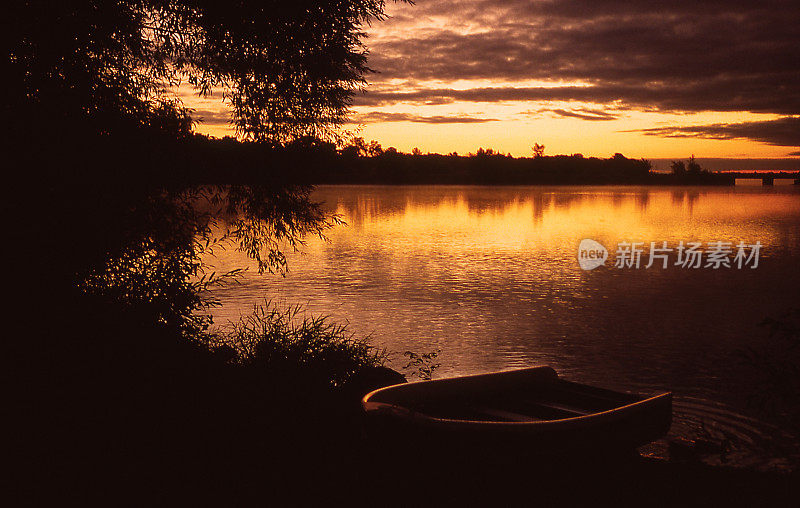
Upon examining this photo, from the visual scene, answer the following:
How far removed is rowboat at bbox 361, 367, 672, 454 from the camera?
675 centimetres

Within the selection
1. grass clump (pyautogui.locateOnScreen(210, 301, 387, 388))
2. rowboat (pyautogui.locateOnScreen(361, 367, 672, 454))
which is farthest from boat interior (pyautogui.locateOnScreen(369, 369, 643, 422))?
grass clump (pyautogui.locateOnScreen(210, 301, 387, 388))

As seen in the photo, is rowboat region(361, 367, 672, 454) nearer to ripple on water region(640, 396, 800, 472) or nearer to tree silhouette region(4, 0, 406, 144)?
ripple on water region(640, 396, 800, 472)

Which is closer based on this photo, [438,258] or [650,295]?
[650,295]

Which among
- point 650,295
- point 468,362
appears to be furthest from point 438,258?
point 468,362

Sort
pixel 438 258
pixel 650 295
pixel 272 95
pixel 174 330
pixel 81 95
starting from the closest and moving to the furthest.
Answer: pixel 81 95
pixel 174 330
pixel 272 95
pixel 650 295
pixel 438 258

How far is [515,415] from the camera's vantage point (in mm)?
7730

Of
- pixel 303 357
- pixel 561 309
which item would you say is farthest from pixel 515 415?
pixel 561 309

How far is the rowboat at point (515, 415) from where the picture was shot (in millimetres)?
6750

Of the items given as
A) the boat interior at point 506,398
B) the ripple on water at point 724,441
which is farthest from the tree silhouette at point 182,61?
the ripple on water at point 724,441

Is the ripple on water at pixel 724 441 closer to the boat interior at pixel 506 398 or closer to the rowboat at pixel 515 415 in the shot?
the rowboat at pixel 515 415

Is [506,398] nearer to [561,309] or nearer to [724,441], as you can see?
[724,441]

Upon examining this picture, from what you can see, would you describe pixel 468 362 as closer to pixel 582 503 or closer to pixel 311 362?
pixel 311 362

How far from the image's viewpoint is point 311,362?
10938 mm

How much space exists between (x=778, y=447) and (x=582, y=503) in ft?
17.6
